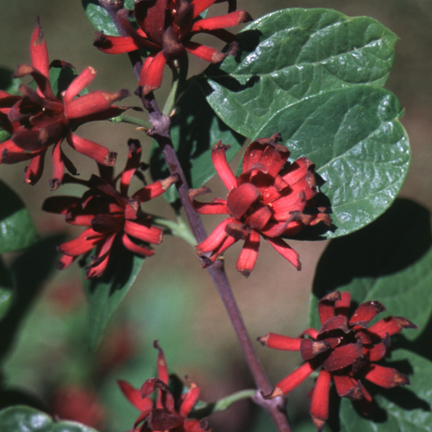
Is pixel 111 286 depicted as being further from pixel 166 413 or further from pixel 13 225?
pixel 166 413

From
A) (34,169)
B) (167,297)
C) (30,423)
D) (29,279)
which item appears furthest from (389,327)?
(167,297)

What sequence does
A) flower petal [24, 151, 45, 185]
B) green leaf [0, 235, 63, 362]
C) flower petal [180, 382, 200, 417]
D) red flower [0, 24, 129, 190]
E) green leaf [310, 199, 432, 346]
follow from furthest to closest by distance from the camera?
1. green leaf [0, 235, 63, 362]
2. green leaf [310, 199, 432, 346]
3. flower petal [180, 382, 200, 417]
4. flower petal [24, 151, 45, 185]
5. red flower [0, 24, 129, 190]

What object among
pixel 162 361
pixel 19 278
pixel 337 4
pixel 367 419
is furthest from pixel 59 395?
pixel 337 4

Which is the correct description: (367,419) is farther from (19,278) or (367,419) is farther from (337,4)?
(337,4)

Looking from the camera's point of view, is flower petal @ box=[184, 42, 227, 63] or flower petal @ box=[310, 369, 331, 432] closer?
flower petal @ box=[184, 42, 227, 63]

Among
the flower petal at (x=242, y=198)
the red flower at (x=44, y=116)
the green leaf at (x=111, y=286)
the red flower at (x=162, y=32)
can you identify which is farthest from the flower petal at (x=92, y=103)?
the green leaf at (x=111, y=286)

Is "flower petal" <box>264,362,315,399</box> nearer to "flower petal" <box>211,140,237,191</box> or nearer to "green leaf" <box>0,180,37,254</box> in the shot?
"flower petal" <box>211,140,237,191</box>

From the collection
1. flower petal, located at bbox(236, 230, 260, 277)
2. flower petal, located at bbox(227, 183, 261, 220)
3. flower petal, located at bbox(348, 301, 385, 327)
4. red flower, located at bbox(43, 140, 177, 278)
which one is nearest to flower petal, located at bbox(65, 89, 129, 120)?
red flower, located at bbox(43, 140, 177, 278)
